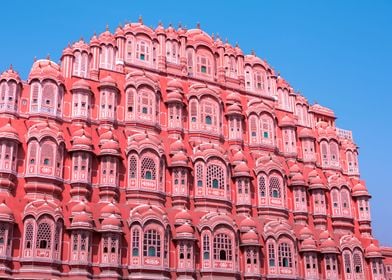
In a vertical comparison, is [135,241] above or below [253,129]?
below

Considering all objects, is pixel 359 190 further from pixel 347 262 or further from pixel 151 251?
pixel 151 251

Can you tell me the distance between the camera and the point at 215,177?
41.8 metres

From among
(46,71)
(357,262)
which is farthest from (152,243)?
(357,262)

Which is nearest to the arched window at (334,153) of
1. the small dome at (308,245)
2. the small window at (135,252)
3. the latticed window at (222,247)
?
the small dome at (308,245)

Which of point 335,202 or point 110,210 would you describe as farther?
point 335,202

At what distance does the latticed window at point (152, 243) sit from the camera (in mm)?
36684

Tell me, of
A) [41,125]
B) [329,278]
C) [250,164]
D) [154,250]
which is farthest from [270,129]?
[41,125]

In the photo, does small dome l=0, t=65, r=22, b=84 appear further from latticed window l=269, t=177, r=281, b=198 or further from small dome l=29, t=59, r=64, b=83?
latticed window l=269, t=177, r=281, b=198

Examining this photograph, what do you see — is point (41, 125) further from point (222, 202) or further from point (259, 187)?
point (259, 187)

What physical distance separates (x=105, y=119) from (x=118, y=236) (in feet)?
28.5

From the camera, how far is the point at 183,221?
38.2 meters

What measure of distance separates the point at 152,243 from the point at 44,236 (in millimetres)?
6889

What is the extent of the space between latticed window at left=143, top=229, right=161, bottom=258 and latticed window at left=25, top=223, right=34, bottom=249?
708 cm

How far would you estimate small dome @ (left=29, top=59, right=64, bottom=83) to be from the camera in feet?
127
